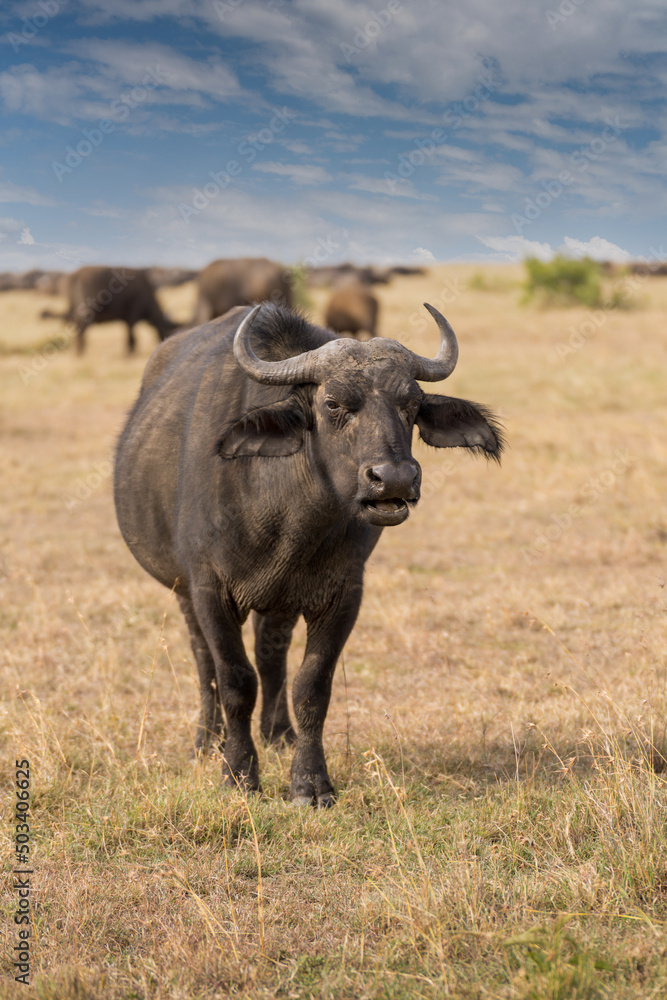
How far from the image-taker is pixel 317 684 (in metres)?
4.67

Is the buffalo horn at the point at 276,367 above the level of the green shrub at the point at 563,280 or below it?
below

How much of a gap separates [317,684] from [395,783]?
620mm

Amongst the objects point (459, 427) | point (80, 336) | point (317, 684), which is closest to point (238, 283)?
point (80, 336)

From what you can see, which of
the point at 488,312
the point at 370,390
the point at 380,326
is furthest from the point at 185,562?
the point at 488,312

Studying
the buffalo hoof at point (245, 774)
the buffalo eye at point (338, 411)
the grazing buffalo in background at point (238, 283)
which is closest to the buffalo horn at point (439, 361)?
the buffalo eye at point (338, 411)

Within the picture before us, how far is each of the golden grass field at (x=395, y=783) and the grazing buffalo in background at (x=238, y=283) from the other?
12284 mm

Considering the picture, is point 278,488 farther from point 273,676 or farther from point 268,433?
point 273,676

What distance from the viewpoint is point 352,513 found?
4.10 meters

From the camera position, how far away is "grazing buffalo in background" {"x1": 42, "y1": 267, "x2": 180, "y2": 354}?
2433cm

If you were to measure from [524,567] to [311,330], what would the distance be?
486 centimetres

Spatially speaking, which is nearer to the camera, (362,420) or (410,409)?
(362,420)

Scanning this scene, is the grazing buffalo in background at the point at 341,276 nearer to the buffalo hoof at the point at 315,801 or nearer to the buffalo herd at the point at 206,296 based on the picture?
the buffalo herd at the point at 206,296

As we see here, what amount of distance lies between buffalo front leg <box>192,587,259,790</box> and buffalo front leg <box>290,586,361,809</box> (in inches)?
9.6

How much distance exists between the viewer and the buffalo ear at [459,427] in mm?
4434
